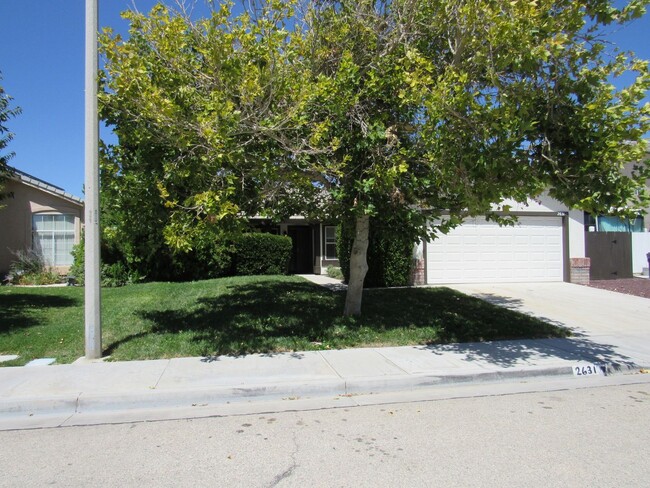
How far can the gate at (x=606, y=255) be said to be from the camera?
1670cm

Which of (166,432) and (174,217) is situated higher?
(174,217)

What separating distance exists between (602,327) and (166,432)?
889 cm

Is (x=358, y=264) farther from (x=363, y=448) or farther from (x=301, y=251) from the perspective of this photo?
(x=301, y=251)

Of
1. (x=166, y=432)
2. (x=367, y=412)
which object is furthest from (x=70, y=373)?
(x=367, y=412)

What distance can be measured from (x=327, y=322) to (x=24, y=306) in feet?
24.0

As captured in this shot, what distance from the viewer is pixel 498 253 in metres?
16.1

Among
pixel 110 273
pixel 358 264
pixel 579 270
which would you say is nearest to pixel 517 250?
pixel 579 270

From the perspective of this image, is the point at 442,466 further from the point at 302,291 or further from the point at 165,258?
the point at 165,258

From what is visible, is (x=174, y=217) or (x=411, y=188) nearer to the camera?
(x=174, y=217)

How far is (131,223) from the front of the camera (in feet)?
27.5

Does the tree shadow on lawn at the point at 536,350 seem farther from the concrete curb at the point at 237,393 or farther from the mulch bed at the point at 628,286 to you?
the mulch bed at the point at 628,286

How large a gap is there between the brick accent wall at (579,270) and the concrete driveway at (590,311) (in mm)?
435

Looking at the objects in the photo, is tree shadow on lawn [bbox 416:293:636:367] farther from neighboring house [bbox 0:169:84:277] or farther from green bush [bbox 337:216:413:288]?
neighboring house [bbox 0:169:84:277]

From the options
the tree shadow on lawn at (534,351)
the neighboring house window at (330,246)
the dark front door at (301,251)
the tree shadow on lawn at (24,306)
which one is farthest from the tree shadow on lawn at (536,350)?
the dark front door at (301,251)
